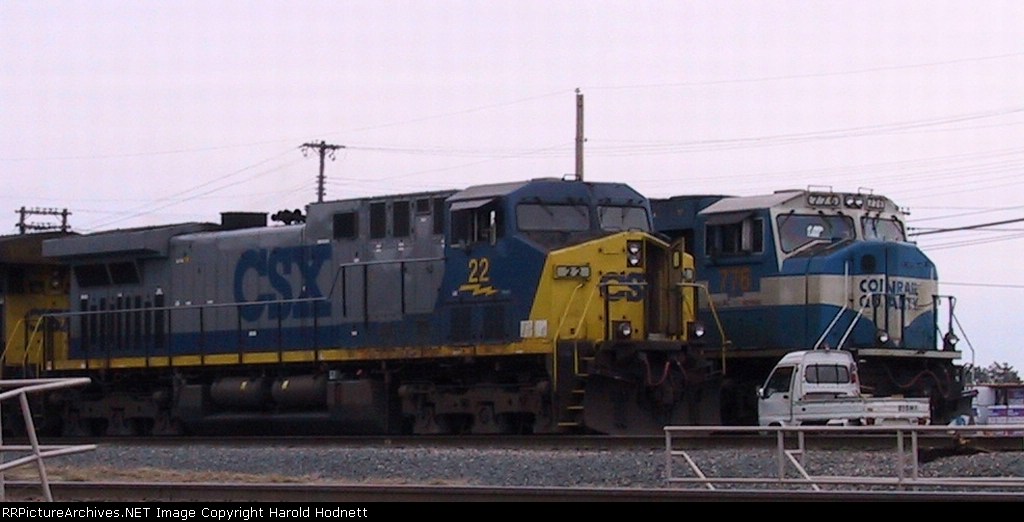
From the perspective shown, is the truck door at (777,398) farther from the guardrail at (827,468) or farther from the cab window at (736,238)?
the guardrail at (827,468)

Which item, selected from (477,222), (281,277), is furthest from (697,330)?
(281,277)

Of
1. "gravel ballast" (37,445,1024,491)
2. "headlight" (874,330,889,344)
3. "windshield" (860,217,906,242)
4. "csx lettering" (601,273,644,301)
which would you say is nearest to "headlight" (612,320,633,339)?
"csx lettering" (601,273,644,301)

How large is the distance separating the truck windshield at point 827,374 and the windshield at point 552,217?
3.78m

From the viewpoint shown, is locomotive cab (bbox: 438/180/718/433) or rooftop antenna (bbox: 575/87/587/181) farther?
rooftop antenna (bbox: 575/87/587/181)

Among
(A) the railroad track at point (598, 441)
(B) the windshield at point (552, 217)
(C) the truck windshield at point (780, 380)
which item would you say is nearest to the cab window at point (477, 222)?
(B) the windshield at point (552, 217)

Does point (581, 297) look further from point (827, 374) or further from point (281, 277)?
point (281, 277)

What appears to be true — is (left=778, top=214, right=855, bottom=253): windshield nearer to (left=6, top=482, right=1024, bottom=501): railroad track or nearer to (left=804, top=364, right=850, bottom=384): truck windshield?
(left=804, top=364, right=850, bottom=384): truck windshield

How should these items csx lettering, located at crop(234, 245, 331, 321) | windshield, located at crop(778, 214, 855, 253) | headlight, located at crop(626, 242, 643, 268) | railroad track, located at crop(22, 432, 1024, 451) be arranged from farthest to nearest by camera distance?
windshield, located at crop(778, 214, 855, 253) < csx lettering, located at crop(234, 245, 331, 321) < headlight, located at crop(626, 242, 643, 268) < railroad track, located at crop(22, 432, 1024, 451)

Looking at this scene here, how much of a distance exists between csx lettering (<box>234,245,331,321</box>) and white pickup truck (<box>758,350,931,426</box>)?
21.6 ft

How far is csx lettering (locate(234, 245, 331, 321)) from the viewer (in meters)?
25.3

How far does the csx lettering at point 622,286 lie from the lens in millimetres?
22844

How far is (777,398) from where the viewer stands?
24078 mm

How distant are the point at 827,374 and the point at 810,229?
3031 millimetres

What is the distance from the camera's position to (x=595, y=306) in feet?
74.8
